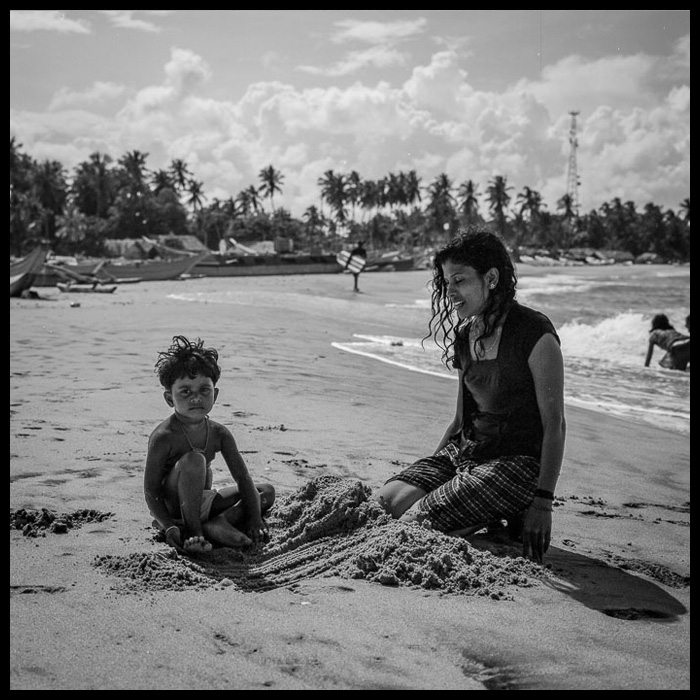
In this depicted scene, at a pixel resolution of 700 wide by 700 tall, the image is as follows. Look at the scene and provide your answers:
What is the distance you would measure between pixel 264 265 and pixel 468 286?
46.1 m

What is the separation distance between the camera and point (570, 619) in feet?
8.86

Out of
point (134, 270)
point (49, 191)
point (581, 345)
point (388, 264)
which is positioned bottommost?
point (581, 345)

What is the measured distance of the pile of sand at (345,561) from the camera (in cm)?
296

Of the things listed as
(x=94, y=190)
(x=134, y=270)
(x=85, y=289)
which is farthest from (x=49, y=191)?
(x=85, y=289)

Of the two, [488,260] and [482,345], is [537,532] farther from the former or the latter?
[488,260]

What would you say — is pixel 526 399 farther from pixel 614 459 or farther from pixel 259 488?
pixel 614 459

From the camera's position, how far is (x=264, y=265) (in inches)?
1932

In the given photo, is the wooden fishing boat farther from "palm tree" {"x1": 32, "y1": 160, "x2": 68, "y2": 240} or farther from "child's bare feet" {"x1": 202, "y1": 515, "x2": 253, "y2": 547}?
"child's bare feet" {"x1": 202, "y1": 515, "x2": 253, "y2": 547}

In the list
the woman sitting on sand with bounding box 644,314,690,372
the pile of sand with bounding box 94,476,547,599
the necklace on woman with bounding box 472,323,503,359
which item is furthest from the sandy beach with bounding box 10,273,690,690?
the woman sitting on sand with bounding box 644,314,690,372

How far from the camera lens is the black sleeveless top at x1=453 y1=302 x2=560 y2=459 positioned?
3.49m

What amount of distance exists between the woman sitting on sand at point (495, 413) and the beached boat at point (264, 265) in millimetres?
40838

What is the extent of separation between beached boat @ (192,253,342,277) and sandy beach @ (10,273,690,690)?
39411mm
